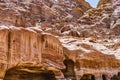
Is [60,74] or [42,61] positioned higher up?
[42,61]

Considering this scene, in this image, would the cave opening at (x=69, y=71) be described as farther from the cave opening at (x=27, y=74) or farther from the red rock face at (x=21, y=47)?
the red rock face at (x=21, y=47)

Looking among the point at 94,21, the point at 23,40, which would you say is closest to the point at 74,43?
the point at 23,40

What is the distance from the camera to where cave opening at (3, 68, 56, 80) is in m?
16.5

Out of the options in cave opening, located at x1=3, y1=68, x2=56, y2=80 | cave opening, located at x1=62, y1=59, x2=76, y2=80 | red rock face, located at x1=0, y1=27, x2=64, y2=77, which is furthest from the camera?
cave opening, located at x1=62, y1=59, x2=76, y2=80

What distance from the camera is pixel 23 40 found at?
1430cm

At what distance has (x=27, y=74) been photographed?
17.7m

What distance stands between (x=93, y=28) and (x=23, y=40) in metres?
27.4

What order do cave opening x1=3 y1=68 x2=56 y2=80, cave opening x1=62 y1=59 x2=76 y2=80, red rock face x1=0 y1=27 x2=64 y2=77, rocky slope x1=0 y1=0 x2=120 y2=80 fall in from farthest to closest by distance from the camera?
1. cave opening x1=62 y1=59 x2=76 y2=80
2. cave opening x1=3 y1=68 x2=56 y2=80
3. rocky slope x1=0 y1=0 x2=120 y2=80
4. red rock face x1=0 y1=27 x2=64 y2=77

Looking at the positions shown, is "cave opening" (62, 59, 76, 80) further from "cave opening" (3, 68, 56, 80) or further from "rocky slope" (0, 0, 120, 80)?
"cave opening" (3, 68, 56, 80)

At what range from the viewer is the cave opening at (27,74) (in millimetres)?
16516

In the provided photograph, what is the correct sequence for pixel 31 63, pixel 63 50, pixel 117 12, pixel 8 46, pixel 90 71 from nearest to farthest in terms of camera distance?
pixel 8 46
pixel 31 63
pixel 63 50
pixel 90 71
pixel 117 12

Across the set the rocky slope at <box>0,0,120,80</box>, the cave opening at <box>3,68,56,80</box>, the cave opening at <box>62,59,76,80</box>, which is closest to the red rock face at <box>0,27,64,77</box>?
the rocky slope at <box>0,0,120,80</box>

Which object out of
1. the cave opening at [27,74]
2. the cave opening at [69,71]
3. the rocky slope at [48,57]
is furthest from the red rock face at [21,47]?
the cave opening at [69,71]

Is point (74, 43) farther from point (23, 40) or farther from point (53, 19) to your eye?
point (53, 19)
